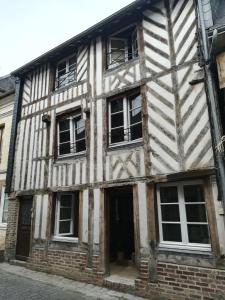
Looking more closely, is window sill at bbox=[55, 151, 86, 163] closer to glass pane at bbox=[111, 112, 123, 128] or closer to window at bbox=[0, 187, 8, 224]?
glass pane at bbox=[111, 112, 123, 128]

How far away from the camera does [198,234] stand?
174 inches

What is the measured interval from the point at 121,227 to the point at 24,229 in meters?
2.91

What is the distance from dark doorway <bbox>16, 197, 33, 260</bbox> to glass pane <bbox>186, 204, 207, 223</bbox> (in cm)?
475

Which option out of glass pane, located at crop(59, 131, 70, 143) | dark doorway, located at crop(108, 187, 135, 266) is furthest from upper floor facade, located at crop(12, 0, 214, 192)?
dark doorway, located at crop(108, 187, 135, 266)

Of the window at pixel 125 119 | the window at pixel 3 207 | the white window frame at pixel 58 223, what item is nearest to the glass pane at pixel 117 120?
the window at pixel 125 119

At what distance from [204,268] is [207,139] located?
2.27 m

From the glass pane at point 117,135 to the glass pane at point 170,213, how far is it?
6.44 feet

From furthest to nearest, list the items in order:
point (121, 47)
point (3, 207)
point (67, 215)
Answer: point (3, 207)
point (121, 47)
point (67, 215)

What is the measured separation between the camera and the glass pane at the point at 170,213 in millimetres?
4719

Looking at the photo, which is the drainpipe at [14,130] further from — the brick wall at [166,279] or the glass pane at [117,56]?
the glass pane at [117,56]

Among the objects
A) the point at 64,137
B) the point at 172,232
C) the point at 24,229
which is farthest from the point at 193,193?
the point at 24,229

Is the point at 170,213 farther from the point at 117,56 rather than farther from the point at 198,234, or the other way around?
the point at 117,56

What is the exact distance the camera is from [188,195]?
4676 mm

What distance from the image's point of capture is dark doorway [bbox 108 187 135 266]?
690 cm
